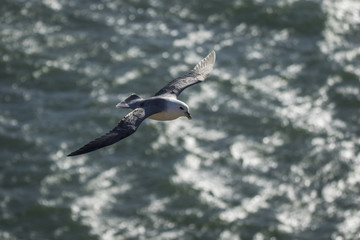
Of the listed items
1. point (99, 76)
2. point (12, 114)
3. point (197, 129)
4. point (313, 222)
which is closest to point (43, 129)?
point (12, 114)

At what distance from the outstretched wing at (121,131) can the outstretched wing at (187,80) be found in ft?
Result: 6.97

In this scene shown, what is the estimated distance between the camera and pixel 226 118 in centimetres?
4338

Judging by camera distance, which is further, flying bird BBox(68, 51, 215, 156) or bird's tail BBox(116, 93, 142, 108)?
bird's tail BBox(116, 93, 142, 108)

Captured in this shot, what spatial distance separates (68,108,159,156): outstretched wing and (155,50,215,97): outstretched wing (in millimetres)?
2125

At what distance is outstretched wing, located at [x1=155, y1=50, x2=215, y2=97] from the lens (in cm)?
2015

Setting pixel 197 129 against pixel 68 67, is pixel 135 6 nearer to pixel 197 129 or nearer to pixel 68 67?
pixel 68 67

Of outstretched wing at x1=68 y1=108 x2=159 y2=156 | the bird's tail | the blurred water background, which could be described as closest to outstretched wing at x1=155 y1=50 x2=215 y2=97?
the bird's tail

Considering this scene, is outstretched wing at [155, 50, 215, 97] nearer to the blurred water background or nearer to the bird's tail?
the bird's tail

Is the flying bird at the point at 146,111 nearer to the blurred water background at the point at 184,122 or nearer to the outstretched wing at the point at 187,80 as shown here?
the outstretched wing at the point at 187,80

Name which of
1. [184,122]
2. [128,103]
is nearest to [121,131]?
[128,103]

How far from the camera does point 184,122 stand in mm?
43281

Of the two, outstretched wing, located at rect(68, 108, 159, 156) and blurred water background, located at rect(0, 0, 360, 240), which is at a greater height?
blurred water background, located at rect(0, 0, 360, 240)

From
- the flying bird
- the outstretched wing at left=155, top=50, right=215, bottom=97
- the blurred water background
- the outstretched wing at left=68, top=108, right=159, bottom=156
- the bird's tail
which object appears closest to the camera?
the outstretched wing at left=68, top=108, right=159, bottom=156

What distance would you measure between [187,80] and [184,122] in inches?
876
